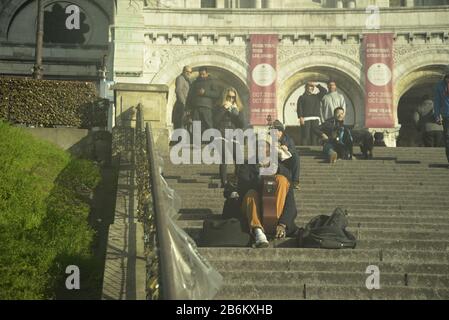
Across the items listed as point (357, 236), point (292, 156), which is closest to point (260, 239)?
point (357, 236)

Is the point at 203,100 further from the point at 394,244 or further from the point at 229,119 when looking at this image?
the point at 394,244

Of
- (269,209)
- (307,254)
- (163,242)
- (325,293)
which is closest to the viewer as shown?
(163,242)

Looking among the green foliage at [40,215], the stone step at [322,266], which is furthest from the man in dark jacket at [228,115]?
the stone step at [322,266]

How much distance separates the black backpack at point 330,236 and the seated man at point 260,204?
295 mm

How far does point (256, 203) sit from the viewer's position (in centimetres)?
1032

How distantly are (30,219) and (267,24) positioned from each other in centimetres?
1852

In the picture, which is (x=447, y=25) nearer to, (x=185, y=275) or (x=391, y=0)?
(x=391, y=0)

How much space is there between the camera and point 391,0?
108 ft

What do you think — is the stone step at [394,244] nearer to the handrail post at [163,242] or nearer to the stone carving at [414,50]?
the handrail post at [163,242]

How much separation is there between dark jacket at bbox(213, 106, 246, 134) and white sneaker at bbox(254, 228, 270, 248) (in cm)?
572

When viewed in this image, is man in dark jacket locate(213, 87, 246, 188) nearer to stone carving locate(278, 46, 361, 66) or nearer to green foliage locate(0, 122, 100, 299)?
green foliage locate(0, 122, 100, 299)

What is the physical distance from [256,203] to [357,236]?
1518 mm

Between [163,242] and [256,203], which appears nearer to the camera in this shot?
[163,242]

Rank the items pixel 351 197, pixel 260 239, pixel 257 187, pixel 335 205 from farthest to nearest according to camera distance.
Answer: pixel 351 197
pixel 335 205
pixel 257 187
pixel 260 239
